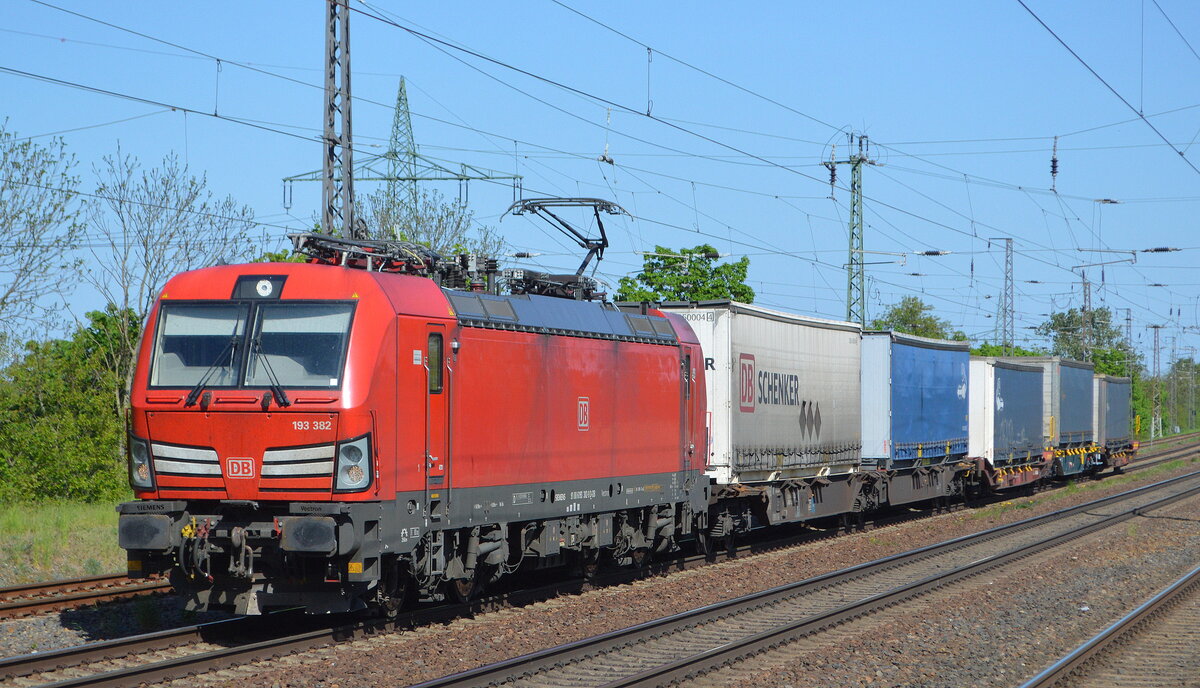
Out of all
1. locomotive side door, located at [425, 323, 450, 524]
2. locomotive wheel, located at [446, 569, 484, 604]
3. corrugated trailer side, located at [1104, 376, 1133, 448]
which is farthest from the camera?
corrugated trailer side, located at [1104, 376, 1133, 448]

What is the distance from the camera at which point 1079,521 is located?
91.0 ft

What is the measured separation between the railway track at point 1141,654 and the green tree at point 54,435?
73.3 feet

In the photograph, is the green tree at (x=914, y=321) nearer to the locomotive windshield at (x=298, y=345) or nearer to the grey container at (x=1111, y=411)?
the grey container at (x=1111, y=411)

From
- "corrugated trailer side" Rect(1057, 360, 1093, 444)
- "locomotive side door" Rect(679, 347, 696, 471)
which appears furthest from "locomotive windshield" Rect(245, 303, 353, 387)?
"corrugated trailer side" Rect(1057, 360, 1093, 444)

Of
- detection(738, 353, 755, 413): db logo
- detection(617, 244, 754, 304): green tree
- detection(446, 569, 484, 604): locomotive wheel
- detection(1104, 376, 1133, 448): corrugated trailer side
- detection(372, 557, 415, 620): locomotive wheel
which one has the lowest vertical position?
detection(446, 569, 484, 604): locomotive wheel

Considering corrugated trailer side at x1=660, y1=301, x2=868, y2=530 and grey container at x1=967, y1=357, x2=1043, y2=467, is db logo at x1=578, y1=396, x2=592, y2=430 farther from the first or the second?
grey container at x1=967, y1=357, x2=1043, y2=467

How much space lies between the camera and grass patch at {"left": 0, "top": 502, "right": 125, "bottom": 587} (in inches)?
→ 664

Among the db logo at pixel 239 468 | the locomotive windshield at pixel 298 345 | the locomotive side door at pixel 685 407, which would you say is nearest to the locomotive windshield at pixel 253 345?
the locomotive windshield at pixel 298 345

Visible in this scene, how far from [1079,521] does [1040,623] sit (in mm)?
14805

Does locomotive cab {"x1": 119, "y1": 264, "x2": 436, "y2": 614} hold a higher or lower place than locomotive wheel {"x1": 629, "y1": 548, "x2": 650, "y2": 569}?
higher

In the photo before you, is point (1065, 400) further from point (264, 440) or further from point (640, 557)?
point (264, 440)

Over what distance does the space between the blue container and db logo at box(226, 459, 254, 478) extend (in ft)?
58.0

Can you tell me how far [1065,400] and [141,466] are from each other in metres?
35.1

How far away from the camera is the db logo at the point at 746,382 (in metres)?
19.8
